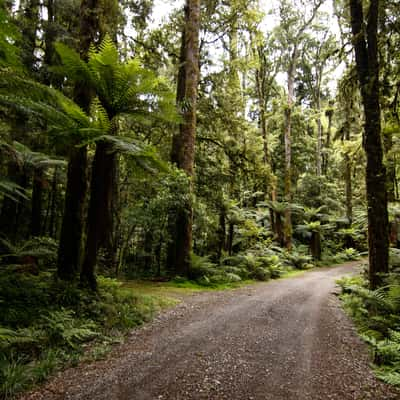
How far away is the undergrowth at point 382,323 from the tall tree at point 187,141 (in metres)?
4.31

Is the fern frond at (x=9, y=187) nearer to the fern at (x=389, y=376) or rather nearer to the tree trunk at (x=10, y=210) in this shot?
the tree trunk at (x=10, y=210)

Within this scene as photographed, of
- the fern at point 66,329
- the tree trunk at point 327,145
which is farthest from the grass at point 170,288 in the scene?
the tree trunk at point 327,145

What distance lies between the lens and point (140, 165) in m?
4.21

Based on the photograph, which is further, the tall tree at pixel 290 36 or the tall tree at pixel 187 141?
the tall tree at pixel 290 36

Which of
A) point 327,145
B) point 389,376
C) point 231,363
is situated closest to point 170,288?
point 231,363

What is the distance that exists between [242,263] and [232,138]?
181 inches

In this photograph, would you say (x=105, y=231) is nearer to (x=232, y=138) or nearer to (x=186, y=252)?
(x=186, y=252)

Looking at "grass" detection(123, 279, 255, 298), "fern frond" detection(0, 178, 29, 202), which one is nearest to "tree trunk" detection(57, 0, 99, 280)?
"fern frond" detection(0, 178, 29, 202)

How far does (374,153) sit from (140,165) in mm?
4565

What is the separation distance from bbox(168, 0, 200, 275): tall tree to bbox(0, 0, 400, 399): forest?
1.6 inches

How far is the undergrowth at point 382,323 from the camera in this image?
3.08 metres

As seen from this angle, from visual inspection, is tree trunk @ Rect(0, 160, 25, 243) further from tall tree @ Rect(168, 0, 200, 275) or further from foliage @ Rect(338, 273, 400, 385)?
foliage @ Rect(338, 273, 400, 385)

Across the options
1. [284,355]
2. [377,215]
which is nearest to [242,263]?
[377,215]

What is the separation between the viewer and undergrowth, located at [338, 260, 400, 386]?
3079 mm
